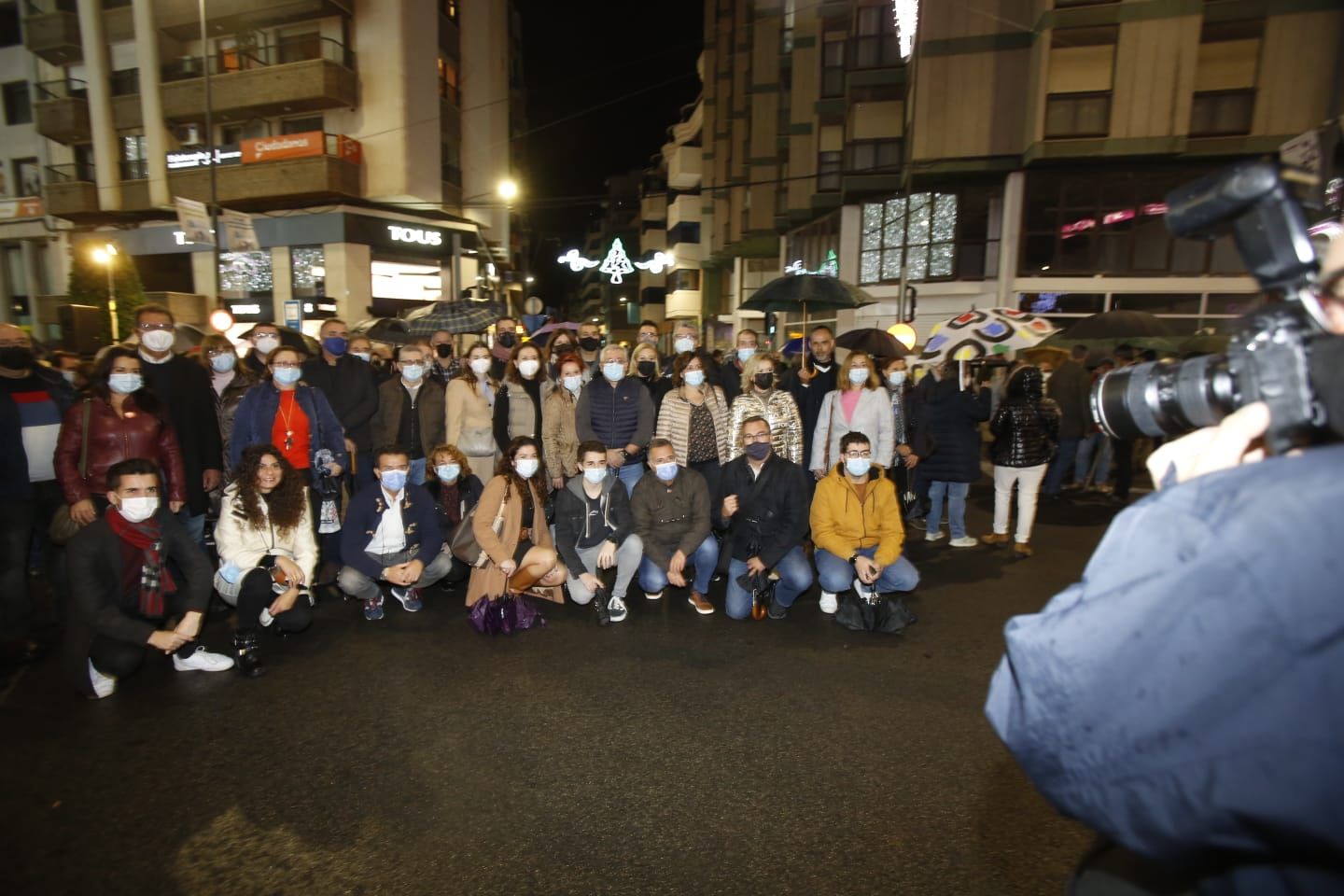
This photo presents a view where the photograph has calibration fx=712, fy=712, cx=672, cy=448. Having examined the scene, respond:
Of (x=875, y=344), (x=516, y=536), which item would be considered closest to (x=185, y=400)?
(x=516, y=536)

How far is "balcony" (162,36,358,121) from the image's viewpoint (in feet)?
71.9

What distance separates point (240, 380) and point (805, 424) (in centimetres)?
587

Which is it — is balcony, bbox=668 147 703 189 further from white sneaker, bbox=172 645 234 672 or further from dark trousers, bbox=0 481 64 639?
white sneaker, bbox=172 645 234 672

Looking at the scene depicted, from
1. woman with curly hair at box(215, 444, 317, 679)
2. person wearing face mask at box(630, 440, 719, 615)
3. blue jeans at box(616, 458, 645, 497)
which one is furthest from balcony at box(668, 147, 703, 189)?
woman with curly hair at box(215, 444, 317, 679)

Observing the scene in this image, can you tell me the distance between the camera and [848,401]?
7223 mm

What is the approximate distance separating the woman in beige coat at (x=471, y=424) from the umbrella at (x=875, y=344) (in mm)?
4326

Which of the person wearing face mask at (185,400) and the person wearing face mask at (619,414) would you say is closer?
the person wearing face mask at (185,400)

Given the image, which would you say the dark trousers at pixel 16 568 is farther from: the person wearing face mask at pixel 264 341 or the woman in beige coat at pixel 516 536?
the woman in beige coat at pixel 516 536

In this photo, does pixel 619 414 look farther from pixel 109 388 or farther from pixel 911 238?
pixel 911 238

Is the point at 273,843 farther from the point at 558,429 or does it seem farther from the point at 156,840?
the point at 558,429

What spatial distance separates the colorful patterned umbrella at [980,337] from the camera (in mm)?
8414

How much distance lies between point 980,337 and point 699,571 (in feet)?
16.1

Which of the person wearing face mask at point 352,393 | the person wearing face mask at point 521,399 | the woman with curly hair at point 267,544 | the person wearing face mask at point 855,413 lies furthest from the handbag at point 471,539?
the person wearing face mask at point 855,413

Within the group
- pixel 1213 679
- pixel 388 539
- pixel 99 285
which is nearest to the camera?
pixel 1213 679
